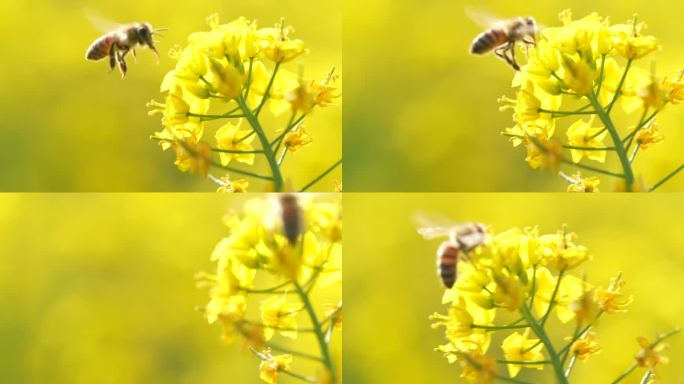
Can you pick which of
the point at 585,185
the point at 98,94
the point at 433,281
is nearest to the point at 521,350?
the point at 585,185

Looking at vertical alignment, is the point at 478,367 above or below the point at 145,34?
below

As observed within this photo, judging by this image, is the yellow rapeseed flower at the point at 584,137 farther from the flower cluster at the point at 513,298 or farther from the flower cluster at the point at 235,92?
the flower cluster at the point at 235,92

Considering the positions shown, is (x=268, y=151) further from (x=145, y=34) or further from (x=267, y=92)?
(x=145, y=34)

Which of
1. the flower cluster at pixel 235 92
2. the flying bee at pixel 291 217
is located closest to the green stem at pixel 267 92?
the flower cluster at pixel 235 92

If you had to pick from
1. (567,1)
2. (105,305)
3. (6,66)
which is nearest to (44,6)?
(6,66)

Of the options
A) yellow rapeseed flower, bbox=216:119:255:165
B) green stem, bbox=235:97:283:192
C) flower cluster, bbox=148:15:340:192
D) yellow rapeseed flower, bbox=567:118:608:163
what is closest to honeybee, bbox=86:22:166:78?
flower cluster, bbox=148:15:340:192

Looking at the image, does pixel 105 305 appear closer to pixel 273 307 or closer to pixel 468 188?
pixel 468 188

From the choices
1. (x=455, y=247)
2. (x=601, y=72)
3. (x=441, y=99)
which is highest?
(x=441, y=99)
